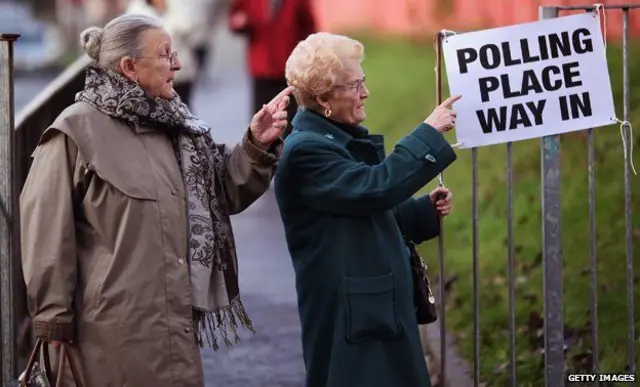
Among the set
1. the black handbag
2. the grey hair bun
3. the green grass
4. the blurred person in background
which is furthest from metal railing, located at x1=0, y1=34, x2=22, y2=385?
the blurred person in background

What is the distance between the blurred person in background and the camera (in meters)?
12.4

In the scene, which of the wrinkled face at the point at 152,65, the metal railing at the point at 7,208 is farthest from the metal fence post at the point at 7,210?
the wrinkled face at the point at 152,65

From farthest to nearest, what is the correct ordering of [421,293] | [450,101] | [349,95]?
[421,293] < [450,101] < [349,95]

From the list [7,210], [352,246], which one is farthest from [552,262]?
[7,210]

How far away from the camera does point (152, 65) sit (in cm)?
493

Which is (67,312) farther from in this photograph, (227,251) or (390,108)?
(390,108)

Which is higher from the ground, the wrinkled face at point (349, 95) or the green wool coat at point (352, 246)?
the wrinkled face at point (349, 95)

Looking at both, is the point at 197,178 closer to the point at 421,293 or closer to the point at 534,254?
the point at 421,293

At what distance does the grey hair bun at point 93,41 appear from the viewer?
4.98 meters

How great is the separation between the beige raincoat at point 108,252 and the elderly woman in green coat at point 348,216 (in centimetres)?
45

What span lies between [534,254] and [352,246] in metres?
3.67

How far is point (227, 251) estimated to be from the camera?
16.8 ft

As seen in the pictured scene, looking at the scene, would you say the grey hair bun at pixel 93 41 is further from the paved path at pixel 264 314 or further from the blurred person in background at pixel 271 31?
the blurred person in background at pixel 271 31

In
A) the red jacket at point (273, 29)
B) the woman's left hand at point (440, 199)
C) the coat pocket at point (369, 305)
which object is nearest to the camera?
the coat pocket at point (369, 305)
